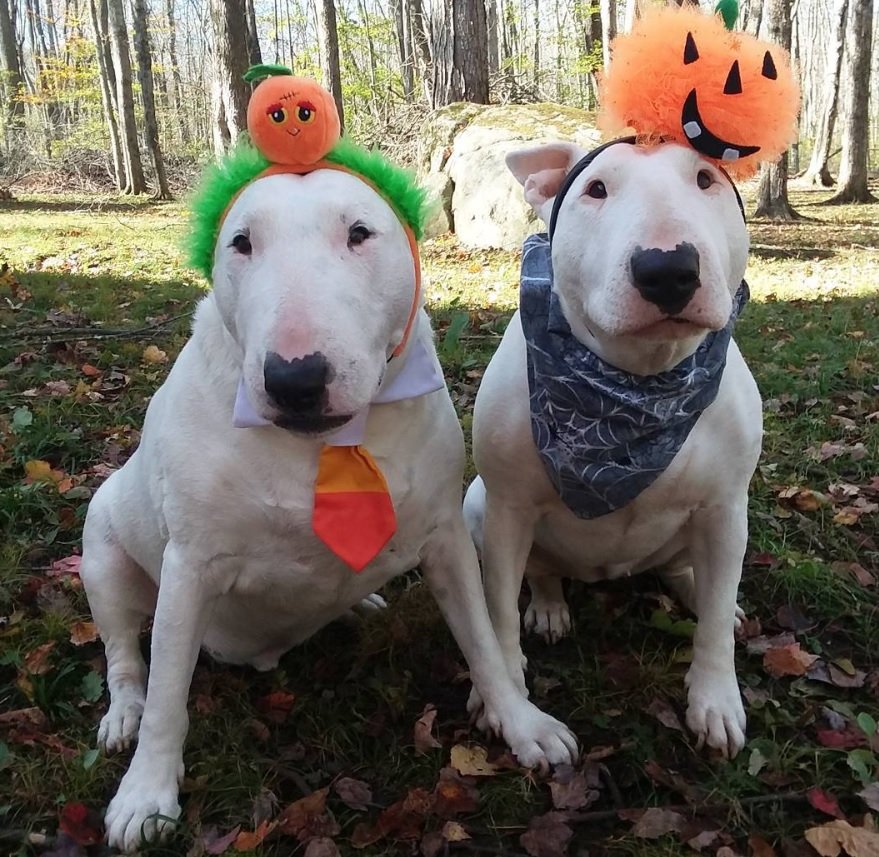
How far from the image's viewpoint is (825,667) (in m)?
2.45

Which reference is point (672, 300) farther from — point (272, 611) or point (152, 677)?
point (152, 677)

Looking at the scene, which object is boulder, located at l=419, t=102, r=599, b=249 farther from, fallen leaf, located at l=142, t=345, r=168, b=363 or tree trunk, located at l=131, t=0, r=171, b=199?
tree trunk, located at l=131, t=0, r=171, b=199

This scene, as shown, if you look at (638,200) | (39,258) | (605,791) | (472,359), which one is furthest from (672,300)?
(39,258)

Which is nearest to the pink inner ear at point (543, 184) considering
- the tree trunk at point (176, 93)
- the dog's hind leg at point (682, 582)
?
the dog's hind leg at point (682, 582)

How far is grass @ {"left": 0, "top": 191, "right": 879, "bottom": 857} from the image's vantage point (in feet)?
6.73

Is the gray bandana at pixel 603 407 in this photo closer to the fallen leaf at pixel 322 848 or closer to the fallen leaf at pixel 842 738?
the fallen leaf at pixel 842 738

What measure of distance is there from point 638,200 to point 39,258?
26.4ft

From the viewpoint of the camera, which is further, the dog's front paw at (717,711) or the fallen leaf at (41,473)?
the fallen leaf at (41,473)

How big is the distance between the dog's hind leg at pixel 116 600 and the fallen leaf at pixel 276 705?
0.33 meters

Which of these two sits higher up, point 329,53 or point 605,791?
point 329,53

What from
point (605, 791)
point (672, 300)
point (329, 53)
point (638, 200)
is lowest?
point (605, 791)

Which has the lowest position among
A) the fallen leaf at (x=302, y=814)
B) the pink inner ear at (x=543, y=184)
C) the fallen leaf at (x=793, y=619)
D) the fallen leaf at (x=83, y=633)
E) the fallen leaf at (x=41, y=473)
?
the fallen leaf at (x=793, y=619)

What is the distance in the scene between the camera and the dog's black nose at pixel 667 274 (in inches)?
65.0

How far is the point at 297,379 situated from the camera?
1529 mm
